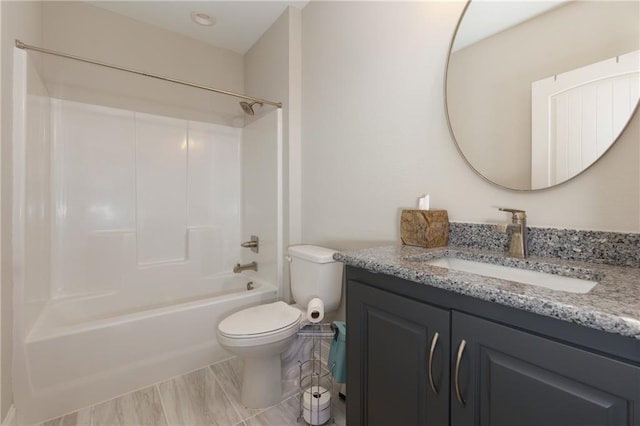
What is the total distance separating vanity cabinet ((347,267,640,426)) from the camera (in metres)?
0.54

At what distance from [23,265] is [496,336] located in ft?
6.85

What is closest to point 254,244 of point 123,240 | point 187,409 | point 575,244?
point 123,240

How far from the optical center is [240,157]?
2938 mm

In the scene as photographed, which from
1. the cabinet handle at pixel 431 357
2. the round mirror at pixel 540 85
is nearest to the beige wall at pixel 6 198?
the cabinet handle at pixel 431 357

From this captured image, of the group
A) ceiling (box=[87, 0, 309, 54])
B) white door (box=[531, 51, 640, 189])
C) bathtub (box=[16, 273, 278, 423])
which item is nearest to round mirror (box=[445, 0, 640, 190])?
white door (box=[531, 51, 640, 189])

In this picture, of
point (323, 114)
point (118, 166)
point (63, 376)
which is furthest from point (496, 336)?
point (118, 166)

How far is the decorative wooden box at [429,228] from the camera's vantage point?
4.00 feet

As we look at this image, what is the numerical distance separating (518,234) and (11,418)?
2.33m

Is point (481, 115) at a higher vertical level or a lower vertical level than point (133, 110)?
lower

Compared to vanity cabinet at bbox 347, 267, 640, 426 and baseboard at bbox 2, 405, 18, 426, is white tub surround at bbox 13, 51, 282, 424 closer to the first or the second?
baseboard at bbox 2, 405, 18, 426

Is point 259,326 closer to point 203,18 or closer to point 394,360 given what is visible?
point 394,360

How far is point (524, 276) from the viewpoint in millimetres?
933

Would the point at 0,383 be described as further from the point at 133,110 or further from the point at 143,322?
→ the point at 133,110

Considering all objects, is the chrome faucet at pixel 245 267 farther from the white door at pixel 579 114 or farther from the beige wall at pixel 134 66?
the white door at pixel 579 114
